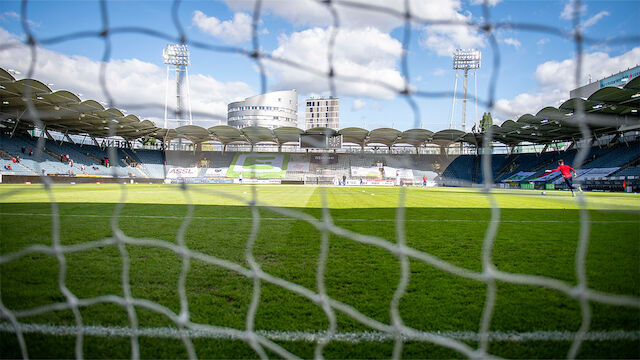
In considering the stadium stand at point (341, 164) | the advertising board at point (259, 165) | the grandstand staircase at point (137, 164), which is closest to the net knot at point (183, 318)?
the stadium stand at point (341, 164)

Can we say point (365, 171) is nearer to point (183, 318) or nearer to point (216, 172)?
point (216, 172)

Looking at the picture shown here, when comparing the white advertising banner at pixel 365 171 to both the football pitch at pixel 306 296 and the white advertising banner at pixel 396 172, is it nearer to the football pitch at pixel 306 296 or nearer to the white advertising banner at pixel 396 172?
the white advertising banner at pixel 396 172

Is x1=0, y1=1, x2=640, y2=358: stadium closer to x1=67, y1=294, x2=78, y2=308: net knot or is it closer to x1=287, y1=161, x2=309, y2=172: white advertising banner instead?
x1=67, y1=294, x2=78, y2=308: net knot

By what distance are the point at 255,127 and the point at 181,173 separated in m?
18.5

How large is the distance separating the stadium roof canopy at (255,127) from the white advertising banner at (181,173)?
3.74m

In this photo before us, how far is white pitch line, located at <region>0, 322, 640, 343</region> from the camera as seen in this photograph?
1849 mm

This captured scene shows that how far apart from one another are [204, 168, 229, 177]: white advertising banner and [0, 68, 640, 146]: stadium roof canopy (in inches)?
156

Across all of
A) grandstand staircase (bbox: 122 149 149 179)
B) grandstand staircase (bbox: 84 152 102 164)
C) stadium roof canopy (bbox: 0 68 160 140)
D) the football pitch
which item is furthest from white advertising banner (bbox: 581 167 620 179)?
grandstand staircase (bbox: 84 152 102 164)

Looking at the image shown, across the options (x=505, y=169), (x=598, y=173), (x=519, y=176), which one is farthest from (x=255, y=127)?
(x=505, y=169)

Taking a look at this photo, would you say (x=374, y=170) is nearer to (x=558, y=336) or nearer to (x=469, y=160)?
(x=469, y=160)

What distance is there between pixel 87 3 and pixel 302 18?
1.74 m

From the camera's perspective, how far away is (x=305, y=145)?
34.8 meters

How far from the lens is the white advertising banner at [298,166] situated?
3838cm

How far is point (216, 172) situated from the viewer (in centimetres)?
3766
